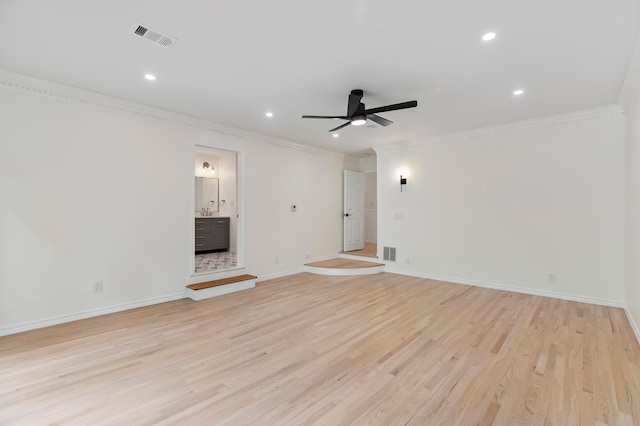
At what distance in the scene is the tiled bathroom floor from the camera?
600 cm

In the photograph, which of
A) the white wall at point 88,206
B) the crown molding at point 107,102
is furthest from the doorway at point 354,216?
the white wall at point 88,206

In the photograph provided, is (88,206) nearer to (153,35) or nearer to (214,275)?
(214,275)

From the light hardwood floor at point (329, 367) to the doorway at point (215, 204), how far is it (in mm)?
3766

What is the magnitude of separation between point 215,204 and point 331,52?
6.77 metres

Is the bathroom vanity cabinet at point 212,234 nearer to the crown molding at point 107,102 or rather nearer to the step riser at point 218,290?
the step riser at point 218,290

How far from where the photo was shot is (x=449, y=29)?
2.46 meters

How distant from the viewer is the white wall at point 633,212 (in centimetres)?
322

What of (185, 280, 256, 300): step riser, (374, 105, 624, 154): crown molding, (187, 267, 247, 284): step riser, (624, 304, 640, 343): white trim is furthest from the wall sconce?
(624, 304, 640, 343): white trim

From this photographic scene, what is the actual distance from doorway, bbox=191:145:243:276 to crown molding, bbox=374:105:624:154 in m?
4.88

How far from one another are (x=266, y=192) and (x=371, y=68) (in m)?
3.45

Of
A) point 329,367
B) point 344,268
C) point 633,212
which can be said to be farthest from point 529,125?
point 329,367

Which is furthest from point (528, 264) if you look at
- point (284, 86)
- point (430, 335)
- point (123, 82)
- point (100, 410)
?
point (123, 82)

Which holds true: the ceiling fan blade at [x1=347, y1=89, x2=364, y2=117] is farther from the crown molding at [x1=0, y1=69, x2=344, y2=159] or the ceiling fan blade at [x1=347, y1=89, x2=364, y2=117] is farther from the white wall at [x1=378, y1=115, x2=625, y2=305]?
the white wall at [x1=378, y1=115, x2=625, y2=305]

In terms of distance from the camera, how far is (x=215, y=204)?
866 centimetres
